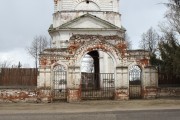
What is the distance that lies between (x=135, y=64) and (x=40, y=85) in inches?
252

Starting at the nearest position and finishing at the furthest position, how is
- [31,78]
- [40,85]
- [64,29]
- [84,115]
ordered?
[84,115], [40,85], [31,78], [64,29]

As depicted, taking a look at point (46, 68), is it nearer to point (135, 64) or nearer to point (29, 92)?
point (29, 92)

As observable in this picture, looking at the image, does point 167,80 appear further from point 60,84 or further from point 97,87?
point 60,84

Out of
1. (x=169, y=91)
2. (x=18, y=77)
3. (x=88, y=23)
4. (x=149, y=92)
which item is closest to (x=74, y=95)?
(x=18, y=77)

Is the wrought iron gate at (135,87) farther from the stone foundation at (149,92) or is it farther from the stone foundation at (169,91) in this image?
the stone foundation at (169,91)

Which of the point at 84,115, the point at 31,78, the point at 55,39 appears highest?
the point at 55,39

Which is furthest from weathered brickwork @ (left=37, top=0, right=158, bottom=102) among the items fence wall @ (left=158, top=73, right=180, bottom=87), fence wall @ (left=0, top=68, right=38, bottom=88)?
fence wall @ (left=158, top=73, right=180, bottom=87)

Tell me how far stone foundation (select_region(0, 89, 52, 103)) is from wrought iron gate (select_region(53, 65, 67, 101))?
1.00 metres

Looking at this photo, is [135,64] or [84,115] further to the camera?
[135,64]

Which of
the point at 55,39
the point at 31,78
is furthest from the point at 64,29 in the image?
the point at 31,78

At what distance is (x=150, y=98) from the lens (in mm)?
24750

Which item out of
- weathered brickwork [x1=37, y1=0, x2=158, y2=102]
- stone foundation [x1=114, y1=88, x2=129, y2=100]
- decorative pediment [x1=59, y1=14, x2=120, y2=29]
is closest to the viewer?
weathered brickwork [x1=37, y1=0, x2=158, y2=102]

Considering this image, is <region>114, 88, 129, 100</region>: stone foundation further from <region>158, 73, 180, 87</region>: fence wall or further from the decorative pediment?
the decorative pediment

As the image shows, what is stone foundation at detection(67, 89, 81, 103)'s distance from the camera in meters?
23.7
